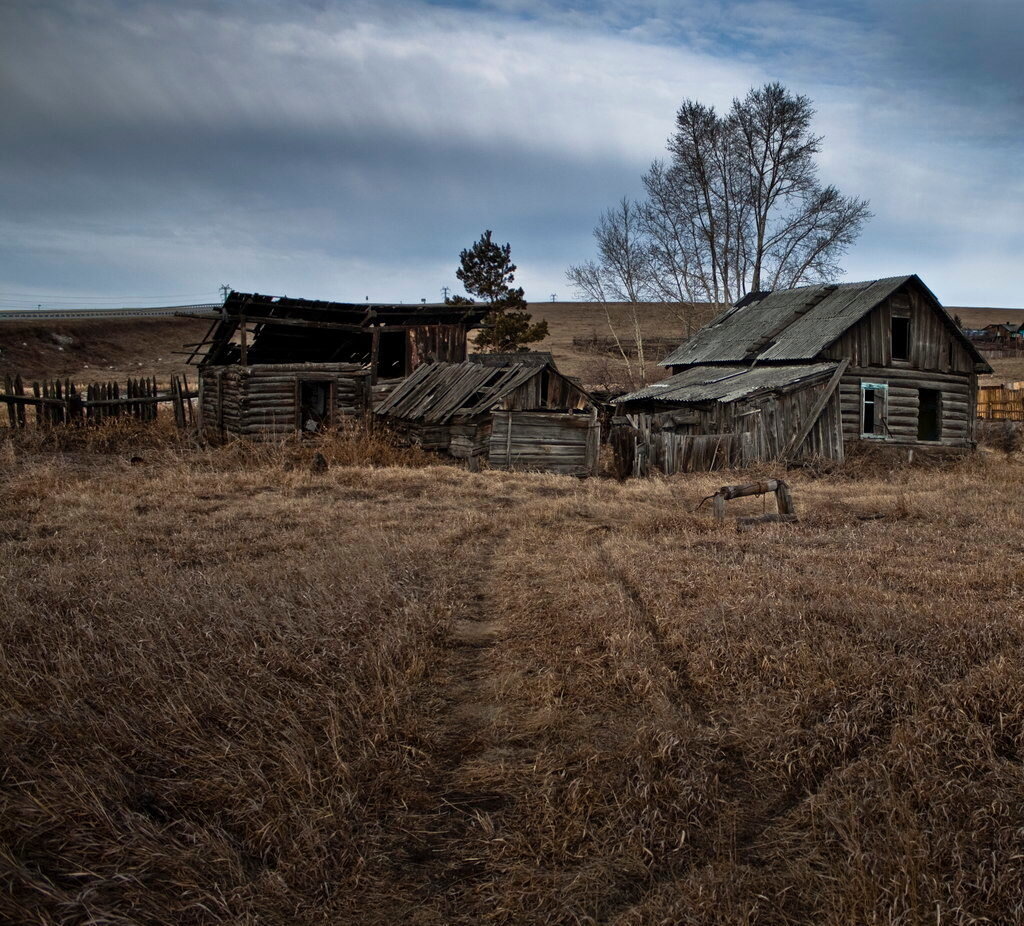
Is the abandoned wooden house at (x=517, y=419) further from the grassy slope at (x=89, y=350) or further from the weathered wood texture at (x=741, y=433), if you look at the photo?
the grassy slope at (x=89, y=350)

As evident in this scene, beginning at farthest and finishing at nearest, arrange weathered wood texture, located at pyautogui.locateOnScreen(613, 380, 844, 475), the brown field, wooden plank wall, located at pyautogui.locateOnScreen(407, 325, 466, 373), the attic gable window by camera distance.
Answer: the brown field < wooden plank wall, located at pyautogui.locateOnScreen(407, 325, 466, 373) < the attic gable window < weathered wood texture, located at pyautogui.locateOnScreen(613, 380, 844, 475)

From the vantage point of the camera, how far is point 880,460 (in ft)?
68.9

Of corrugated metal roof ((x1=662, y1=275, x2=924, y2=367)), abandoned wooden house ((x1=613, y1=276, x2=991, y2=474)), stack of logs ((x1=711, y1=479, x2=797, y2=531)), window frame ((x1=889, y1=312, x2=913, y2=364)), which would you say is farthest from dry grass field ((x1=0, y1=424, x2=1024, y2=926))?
window frame ((x1=889, y1=312, x2=913, y2=364))

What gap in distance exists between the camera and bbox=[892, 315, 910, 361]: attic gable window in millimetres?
22109

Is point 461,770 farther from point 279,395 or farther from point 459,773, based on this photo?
point 279,395

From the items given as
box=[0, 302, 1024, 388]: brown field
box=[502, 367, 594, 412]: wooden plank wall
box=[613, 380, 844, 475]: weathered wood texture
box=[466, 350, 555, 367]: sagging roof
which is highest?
box=[0, 302, 1024, 388]: brown field

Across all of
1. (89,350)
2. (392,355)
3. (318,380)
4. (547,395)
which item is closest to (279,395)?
(318,380)

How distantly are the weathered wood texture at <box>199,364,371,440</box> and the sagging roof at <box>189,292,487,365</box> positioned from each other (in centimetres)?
109

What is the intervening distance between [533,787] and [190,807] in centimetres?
153

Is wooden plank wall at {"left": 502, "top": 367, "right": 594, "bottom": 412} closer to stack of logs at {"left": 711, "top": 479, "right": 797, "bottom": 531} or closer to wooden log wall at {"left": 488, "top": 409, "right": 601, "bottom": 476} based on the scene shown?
wooden log wall at {"left": 488, "top": 409, "right": 601, "bottom": 476}

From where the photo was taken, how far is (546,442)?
18281 mm

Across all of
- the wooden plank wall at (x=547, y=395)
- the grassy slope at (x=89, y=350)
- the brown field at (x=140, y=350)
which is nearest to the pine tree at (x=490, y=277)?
the brown field at (x=140, y=350)

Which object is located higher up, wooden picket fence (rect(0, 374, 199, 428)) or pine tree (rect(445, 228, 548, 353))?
pine tree (rect(445, 228, 548, 353))

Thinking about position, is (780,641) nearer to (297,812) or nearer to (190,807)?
(297,812)
